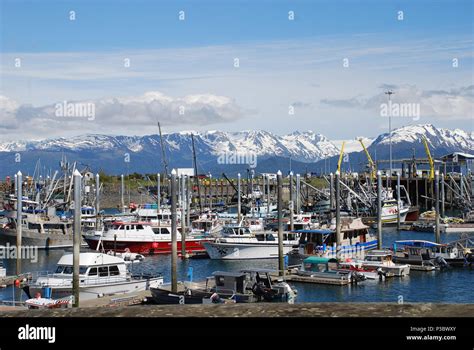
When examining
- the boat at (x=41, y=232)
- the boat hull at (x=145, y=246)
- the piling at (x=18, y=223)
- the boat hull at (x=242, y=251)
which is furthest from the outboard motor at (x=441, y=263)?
the boat at (x=41, y=232)

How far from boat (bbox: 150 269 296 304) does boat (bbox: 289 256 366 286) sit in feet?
16.6

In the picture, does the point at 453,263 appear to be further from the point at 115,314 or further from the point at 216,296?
the point at 115,314

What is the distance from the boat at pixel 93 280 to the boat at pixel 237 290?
220 centimetres

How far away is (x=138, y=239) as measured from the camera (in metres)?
52.0

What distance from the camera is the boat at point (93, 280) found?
29.9 m

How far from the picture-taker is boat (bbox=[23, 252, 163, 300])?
98.1 feet

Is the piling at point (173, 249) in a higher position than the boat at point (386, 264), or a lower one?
higher

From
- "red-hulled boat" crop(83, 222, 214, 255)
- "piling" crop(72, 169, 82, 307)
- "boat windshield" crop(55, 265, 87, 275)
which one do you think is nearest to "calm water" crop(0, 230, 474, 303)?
"boat windshield" crop(55, 265, 87, 275)

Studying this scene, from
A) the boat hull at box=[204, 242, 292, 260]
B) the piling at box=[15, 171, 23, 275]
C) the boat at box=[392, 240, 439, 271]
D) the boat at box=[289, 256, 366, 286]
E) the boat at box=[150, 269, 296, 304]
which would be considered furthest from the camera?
the boat hull at box=[204, 242, 292, 260]

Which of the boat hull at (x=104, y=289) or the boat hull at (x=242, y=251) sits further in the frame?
the boat hull at (x=242, y=251)

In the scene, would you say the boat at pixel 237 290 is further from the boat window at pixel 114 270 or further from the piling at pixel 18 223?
the piling at pixel 18 223

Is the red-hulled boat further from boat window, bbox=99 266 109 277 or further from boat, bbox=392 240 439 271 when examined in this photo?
boat window, bbox=99 266 109 277
